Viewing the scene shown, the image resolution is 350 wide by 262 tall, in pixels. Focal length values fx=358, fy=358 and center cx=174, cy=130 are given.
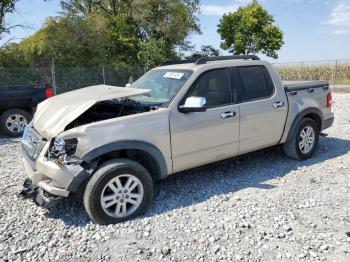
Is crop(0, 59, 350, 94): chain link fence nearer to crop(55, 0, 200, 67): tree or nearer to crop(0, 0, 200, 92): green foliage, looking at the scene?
crop(0, 0, 200, 92): green foliage

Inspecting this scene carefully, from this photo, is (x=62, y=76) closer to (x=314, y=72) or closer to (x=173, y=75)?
(x=173, y=75)

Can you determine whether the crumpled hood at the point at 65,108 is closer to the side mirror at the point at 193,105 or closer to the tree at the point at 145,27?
the side mirror at the point at 193,105

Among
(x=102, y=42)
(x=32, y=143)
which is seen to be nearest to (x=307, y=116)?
(x=32, y=143)

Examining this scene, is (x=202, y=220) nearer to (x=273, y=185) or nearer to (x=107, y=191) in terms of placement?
(x=107, y=191)

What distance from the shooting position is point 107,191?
4.07 meters

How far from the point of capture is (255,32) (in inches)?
1275

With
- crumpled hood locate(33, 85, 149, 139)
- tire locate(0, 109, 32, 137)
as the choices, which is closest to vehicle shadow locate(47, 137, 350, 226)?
crumpled hood locate(33, 85, 149, 139)

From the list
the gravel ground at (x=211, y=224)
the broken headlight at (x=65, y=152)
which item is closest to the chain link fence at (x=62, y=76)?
the gravel ground at (x=211, y=224)

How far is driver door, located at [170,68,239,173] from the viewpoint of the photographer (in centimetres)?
449

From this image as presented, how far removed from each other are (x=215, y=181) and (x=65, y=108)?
7.87 feet

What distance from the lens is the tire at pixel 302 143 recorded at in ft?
19.6

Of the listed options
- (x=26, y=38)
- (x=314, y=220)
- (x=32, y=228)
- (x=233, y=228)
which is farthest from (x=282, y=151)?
(x=26, y=38)

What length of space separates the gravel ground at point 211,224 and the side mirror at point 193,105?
1.19m

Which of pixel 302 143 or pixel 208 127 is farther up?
pixel 208 127
